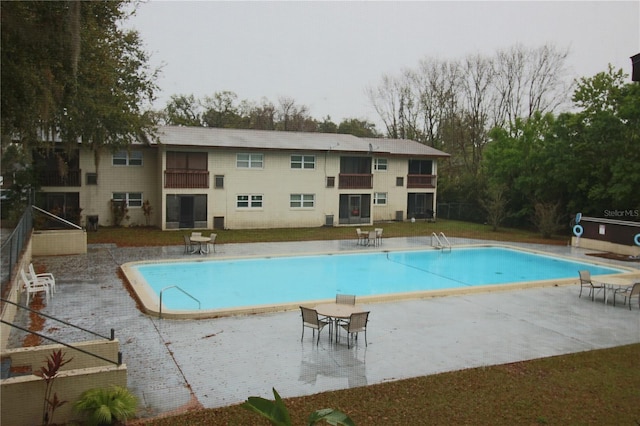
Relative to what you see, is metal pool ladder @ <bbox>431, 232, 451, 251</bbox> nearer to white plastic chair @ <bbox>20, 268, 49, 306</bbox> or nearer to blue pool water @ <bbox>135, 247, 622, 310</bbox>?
blue pool water @ <bbox>135, 247, 622, 310</bbox>

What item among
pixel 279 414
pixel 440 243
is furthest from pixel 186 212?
pixel 279 414

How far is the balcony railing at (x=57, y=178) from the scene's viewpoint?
23067mm

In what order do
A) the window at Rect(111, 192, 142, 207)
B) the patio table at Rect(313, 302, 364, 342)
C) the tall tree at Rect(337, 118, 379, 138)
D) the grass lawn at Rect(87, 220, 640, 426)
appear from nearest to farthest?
the grass lawn at Rect(87, 220, 640, 426), the patio table at Rect(313, 302, 364, 342), the window at Rect(111, 192, 142, 207), the tall tree at Rect(337, 118, 379, 138)

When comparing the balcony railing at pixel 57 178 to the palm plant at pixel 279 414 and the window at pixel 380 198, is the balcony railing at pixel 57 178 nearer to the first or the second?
the window at pixel 380 198

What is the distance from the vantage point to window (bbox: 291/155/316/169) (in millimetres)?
26797

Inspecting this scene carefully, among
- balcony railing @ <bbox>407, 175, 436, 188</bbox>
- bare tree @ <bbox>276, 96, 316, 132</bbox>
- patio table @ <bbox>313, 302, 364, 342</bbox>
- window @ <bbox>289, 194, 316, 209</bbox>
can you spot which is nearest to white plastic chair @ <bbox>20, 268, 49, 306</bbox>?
patio table @ <bbox>313, 302, 364, 342</bbox>

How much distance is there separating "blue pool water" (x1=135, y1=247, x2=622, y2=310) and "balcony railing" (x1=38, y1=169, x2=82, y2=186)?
10.6m

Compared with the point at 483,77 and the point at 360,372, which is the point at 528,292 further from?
the point at 483,77

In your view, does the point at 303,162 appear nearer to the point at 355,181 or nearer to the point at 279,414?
the point at 355,181

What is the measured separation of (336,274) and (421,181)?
16542 millimetres

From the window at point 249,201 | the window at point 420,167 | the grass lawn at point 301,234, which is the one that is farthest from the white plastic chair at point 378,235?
the window at point 420,167

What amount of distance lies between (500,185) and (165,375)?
25.6 meters

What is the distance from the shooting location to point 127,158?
24.9 metres

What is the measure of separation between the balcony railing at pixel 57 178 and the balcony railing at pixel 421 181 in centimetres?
1872
